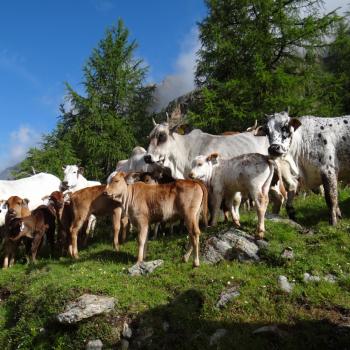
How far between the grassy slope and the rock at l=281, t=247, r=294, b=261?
0.13 metres

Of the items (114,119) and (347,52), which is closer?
(114,119)

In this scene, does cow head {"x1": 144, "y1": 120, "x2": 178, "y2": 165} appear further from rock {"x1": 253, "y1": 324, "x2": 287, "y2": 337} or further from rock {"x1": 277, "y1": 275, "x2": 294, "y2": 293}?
rock {"x1": 253, "y1": 324, "x2": 287, "y2": 337}

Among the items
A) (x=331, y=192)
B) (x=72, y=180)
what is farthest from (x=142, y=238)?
(x=72, y=180)

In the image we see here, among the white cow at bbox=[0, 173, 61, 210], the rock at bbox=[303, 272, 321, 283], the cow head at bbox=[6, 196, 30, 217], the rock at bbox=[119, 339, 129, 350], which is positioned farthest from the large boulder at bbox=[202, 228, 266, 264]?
the white cow at bbox=[0, 173, 61, 210]

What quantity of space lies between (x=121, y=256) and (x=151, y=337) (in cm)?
365

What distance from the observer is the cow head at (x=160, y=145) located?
13.7m

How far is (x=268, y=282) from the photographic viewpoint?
861cm

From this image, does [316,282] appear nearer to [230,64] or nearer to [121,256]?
[121,256]

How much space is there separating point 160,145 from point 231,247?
4.77 metres

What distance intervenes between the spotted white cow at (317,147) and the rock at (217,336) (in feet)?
16.2

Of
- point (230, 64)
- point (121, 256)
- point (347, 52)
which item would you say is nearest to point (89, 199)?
point (121, 256)

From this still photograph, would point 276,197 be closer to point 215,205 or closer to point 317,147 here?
point 317,147

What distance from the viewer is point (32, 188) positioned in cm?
1680

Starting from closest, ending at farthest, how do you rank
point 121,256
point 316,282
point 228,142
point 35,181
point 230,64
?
1. point 316,282
2. point 121,256
3. point 228,142
4. point 35,181
5. point 230,64
